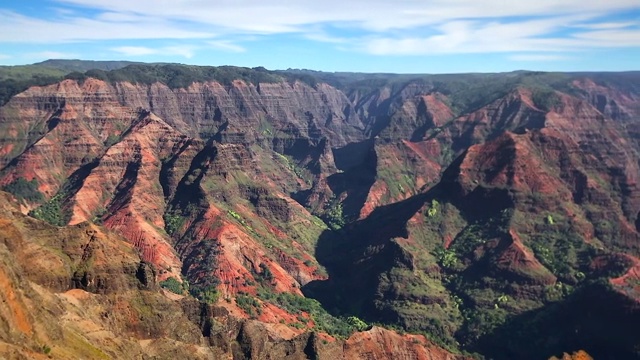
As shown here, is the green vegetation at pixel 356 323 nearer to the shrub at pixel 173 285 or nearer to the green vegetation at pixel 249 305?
the green vegetation at pixel 249 305

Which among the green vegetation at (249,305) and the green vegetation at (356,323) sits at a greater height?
the green vegetation at (249,305)

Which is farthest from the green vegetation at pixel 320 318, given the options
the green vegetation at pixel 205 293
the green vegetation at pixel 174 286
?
the green vegetation at pixel 174 286

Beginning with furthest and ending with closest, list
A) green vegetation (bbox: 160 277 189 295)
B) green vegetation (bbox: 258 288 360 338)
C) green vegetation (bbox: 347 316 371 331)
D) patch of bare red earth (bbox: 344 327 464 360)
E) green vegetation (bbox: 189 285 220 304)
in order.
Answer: green vegetation (bbox: 347 316 371 331), green vegetation (bbox: 258 288 360 338), green vegetation (bbox: 189 285 220 304), green vegetation (bbox: 160 277 189 295), patch of bare red earth (bbox: 344 327 464 360)

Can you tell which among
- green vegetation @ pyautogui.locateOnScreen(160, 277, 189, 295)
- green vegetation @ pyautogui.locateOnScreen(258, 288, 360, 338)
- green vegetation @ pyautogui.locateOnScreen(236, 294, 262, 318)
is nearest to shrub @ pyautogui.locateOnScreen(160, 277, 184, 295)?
green vegetation @ pyautogui.locateOnScreen(160, 277, 189, 295)

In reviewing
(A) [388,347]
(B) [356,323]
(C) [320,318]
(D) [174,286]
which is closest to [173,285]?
(D) [174,286]

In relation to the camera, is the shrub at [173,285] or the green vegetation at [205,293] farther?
the green vegetation at [205,293]

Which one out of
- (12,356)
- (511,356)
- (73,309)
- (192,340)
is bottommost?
(511,356)

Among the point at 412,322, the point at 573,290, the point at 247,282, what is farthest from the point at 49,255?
the point at 573,290

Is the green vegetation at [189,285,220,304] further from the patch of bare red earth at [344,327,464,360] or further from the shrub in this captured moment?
the patch of bare red earth at [344,327,464,360]

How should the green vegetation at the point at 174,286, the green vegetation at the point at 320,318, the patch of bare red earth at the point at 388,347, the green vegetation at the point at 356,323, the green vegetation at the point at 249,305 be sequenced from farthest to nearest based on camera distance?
the green vegetation at the point at 356,323
the green vegetation at the point at 320,318
the green vegetation at the point at 174,286
the green vegetation at the point at 249,305
the patch of bare red earth at the point at 388,347

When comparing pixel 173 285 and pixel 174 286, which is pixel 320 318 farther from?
pixel 173 285

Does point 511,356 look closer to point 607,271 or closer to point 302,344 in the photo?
point 607,271
